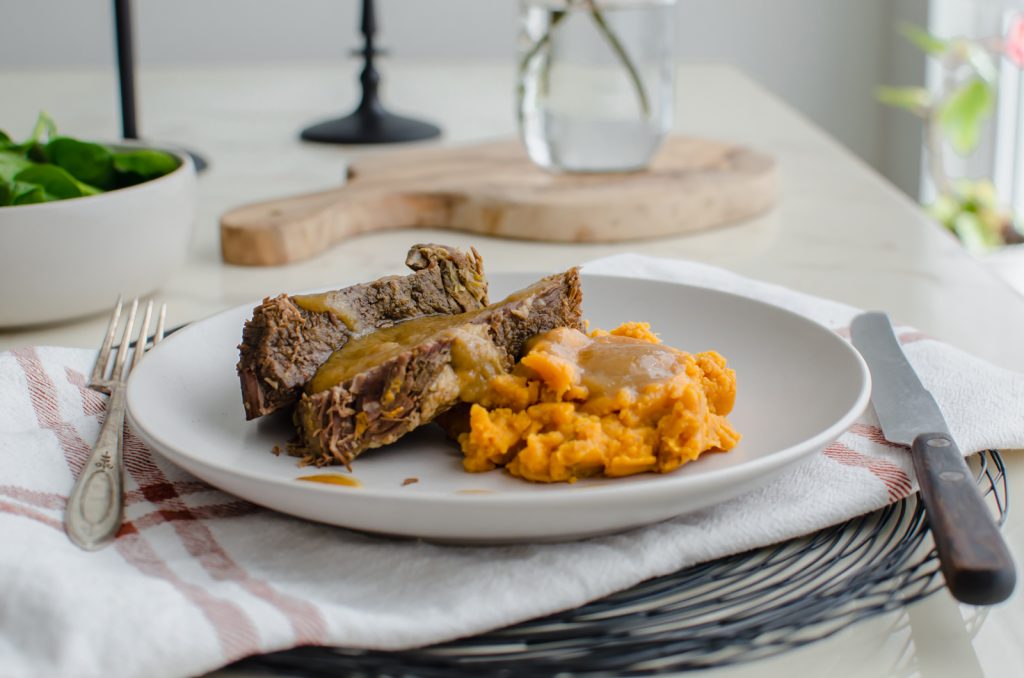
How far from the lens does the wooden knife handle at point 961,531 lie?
0.89 metres

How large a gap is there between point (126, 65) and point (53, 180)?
0.91 meters

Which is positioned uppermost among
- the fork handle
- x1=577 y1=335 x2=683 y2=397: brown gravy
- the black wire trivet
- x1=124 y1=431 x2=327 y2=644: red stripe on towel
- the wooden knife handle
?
x1=577 y1=335 x2=683 y2=397: brown gravy

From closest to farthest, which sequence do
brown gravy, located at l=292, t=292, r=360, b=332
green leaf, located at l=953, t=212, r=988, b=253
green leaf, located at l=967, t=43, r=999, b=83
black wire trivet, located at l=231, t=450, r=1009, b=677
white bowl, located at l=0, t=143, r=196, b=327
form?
1. black wire trivet, located at l=231, t=450, r=1009, b=677
2. brown gravy, located at l=292, t=292, r=360, b=332
3. white bowl, located at l=0, t=143, r=196, b=327
4. green leaf, located at l=953, t=212, r=988, b=253
5. green leaf, located at l=967, t=43, r=999, b=83

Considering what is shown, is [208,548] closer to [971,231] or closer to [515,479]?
[515,479]

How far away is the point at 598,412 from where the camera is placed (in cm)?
112

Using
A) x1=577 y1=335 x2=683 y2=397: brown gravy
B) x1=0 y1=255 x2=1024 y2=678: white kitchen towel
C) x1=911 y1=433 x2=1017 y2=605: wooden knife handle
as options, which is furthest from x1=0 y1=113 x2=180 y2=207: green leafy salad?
x1=911 y1=433 x2=1017 y2=605: wooden knife handle

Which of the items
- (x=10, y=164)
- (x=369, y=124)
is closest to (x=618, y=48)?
(x=369, y=124)

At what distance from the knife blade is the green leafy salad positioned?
1135 mm

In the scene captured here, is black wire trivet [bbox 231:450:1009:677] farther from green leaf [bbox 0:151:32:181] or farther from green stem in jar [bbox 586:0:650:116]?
green stem in jar [bbox 586:0:650:116]

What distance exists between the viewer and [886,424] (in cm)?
127

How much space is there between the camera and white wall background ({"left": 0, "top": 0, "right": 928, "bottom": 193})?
17.7ft

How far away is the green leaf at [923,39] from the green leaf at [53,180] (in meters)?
4.03

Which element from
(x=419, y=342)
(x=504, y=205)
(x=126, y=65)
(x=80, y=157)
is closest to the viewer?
(x=419, y=342)

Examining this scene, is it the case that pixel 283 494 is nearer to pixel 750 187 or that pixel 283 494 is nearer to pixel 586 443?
pixel 586 443
